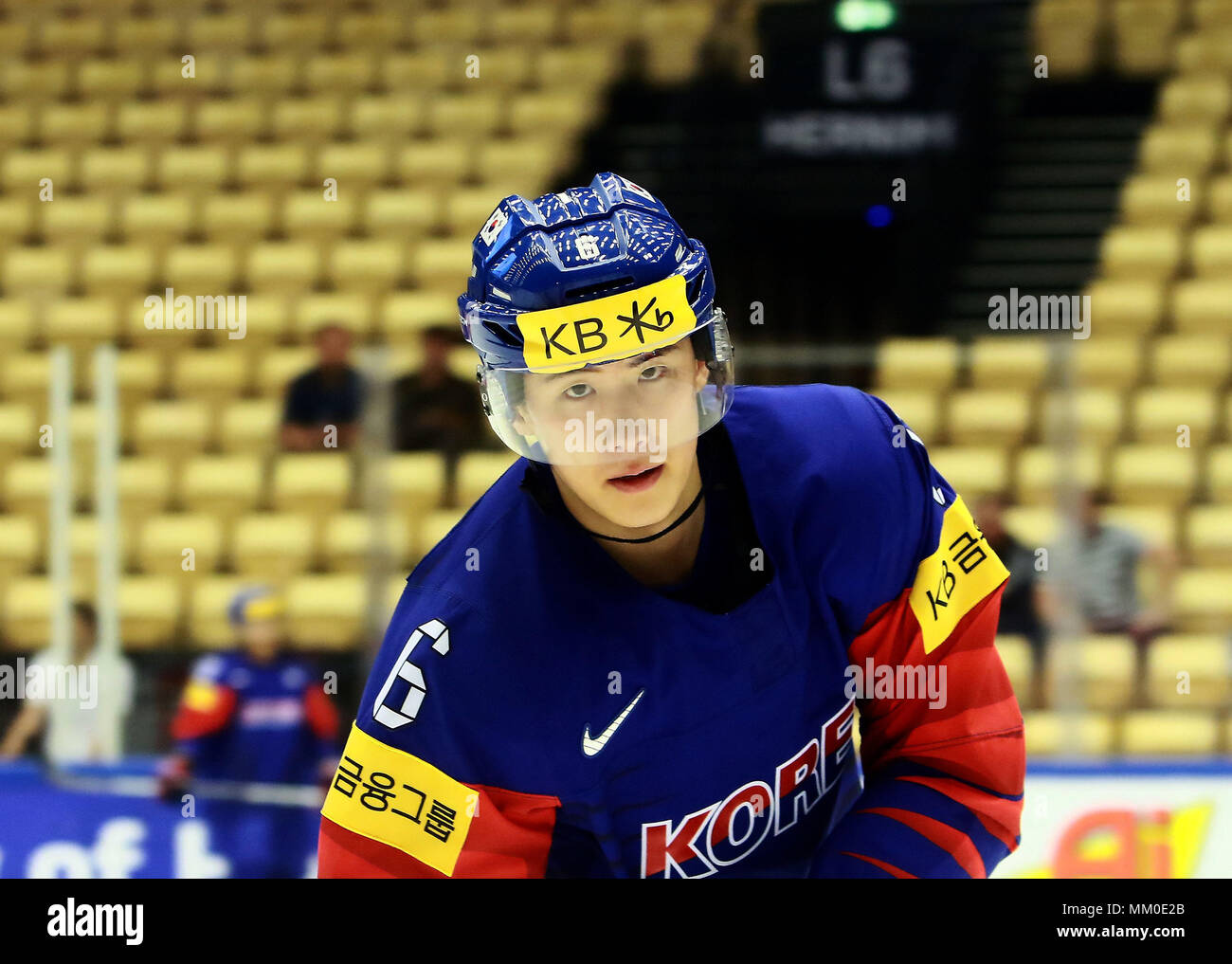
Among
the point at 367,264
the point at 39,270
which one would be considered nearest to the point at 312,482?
the point at 367,264

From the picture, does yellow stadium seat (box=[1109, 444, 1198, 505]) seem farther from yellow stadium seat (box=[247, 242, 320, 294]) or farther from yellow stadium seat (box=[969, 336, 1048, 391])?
yellow stadium seat (box=[247, 242, 320, 294])

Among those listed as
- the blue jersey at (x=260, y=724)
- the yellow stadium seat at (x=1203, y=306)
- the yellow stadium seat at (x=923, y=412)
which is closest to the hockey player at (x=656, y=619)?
the blue jersey at (x=260, y=724)

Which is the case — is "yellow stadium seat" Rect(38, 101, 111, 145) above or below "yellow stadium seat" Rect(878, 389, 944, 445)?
above

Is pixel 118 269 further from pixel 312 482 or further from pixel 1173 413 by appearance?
pixel 1173 413

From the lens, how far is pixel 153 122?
7.30m

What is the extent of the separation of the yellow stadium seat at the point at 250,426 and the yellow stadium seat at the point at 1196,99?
4.09m

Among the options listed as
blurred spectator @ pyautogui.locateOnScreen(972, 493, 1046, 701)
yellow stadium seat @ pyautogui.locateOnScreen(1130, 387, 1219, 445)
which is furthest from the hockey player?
yellow stadium seat @ pyautogui.locateOnScreen(1130, 387, 1219, 445)

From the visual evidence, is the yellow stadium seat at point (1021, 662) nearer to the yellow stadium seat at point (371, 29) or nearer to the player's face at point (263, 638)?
the player's face at point (263, 638)

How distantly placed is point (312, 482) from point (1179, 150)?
13.2 feet

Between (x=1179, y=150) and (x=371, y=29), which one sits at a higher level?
(x=371, y=29)

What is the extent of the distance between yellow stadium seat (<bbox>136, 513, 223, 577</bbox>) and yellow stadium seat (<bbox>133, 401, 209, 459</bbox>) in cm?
26

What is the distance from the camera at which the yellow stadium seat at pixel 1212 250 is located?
6.02m

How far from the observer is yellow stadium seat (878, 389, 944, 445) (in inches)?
203

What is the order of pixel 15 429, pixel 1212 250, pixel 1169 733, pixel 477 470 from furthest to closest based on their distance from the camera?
1. pixel 1212 250
2. pixel 15 429
3. pixel 477 470
4. pixel 1169 733
